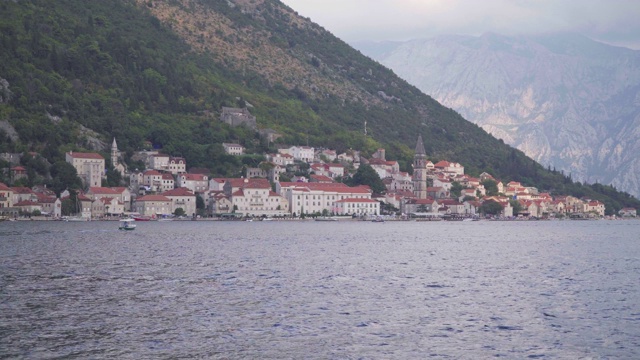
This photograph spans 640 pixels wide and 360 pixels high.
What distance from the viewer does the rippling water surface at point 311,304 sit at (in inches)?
1271

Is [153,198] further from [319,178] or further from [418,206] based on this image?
[418,206]

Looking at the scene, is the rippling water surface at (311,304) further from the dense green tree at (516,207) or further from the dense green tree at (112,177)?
the dense green tree at (516,207)

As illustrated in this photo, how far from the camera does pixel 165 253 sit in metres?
69.6

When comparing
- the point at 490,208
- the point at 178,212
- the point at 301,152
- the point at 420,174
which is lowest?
the point at 178,212

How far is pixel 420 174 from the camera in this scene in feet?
595

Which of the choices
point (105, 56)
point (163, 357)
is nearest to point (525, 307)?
point (163, 357)

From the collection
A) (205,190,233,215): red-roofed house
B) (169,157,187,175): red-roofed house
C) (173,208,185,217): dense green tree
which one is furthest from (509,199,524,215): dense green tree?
(173,208,185,217): dense green tree

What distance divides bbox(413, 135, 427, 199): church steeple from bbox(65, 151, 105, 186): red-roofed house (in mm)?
66275

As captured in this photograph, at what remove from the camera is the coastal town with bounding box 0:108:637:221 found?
140 metres

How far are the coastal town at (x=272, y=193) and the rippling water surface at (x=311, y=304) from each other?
65570 mm

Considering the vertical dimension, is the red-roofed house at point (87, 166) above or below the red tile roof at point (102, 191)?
above

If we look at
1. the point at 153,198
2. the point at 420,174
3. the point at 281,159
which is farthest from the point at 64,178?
the point at 420,174

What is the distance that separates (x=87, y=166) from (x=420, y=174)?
6863 cm

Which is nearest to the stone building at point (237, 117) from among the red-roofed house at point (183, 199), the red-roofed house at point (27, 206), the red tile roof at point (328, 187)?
the red tile roof at point (328, 187)
